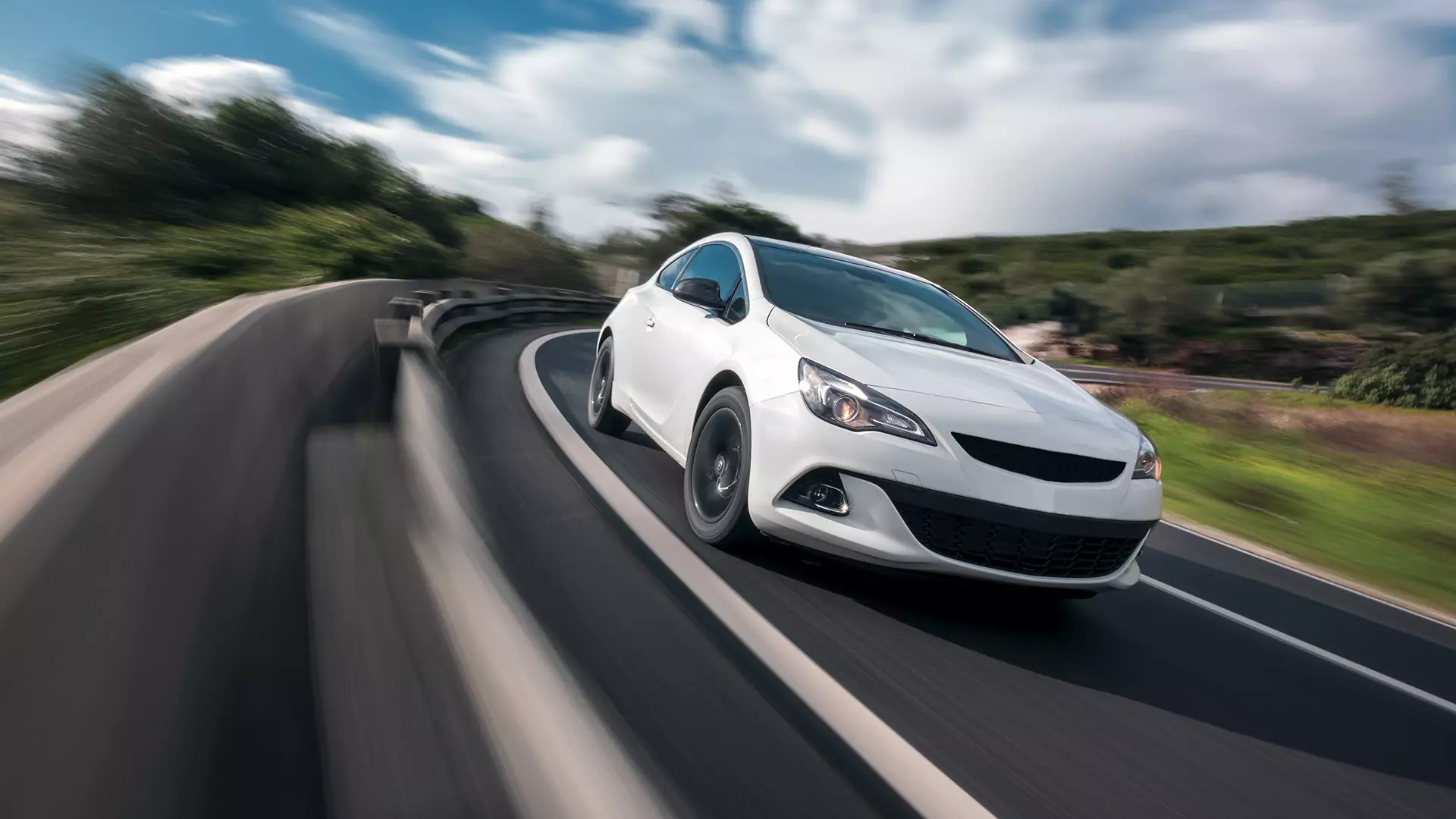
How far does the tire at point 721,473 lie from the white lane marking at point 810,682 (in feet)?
0.53

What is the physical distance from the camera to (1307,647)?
172 inches

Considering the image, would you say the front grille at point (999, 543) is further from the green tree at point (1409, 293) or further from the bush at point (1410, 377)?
the green tree at point (1409, 293)

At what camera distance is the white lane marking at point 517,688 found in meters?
1.29

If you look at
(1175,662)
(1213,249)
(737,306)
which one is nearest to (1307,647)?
(1175,662)

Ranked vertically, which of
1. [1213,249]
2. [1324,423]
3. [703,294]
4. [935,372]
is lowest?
[1324,423]

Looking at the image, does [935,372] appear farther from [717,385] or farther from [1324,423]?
[1324,423]

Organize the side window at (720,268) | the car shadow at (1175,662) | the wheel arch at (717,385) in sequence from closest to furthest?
the car shadow at (1175,662)
the wheel arch at (717,385)
the side window at (720,268)

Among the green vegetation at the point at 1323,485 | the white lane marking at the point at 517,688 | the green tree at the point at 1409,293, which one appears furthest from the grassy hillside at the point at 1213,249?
the white lane marking at the point at 517,688

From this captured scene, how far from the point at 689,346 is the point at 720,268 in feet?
2.54

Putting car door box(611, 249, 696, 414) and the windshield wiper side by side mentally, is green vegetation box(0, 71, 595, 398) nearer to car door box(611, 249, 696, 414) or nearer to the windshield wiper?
car door box(611, 249, 696, 414)

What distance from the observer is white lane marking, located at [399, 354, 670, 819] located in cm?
129

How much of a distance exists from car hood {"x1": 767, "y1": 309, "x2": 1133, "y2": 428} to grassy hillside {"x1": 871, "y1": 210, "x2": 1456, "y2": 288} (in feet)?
168

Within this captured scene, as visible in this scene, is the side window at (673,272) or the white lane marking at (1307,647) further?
the side window at (673,272)

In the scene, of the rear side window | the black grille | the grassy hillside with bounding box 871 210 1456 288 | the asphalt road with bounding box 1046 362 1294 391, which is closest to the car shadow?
the black grille
